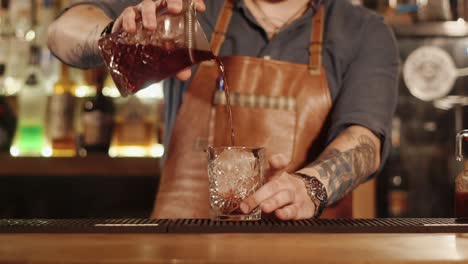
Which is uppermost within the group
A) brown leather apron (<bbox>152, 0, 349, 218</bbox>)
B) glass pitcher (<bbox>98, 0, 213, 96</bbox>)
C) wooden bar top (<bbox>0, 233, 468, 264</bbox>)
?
glass pitcher (<bbox>98, 0, 213, 96</bbox>)

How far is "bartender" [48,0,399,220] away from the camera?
161 cm

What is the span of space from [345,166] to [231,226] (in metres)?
0.56

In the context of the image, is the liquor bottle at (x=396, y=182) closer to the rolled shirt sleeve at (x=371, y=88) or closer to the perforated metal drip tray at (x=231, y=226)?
the rolled shirt sleeve at (x=371, y=88)

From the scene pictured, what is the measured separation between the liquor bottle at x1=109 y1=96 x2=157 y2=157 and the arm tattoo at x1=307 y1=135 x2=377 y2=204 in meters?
1.21

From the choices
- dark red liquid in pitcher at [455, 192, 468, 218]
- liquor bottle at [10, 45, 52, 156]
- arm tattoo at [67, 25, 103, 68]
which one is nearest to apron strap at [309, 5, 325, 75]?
arm tattoo at [67, 25, 103, 68]

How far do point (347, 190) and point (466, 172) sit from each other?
398 mm

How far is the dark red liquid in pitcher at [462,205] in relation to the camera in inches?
44.3

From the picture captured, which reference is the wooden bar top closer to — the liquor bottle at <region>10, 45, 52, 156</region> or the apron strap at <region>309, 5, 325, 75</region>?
the apron strap at <region>309, 5, 325, 75</region>

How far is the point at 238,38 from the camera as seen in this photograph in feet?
5.85

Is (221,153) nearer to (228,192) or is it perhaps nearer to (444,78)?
(228,192)

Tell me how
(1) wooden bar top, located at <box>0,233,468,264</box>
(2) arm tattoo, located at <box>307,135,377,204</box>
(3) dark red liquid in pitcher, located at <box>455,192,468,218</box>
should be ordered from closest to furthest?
(1) wooden bar top, located at <box>0,233,468,264</box>
(3) dark red liquid in pitcher, located at <box>455,192,468,218</box>
(2) arm tattoo, located at <box>307,135,377,204</box>

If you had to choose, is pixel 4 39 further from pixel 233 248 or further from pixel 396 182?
pixel 233 248

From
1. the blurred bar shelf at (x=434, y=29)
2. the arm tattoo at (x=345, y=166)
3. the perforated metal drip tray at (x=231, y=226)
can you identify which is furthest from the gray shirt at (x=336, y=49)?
the blurred bar shelf at (x=434, y=29)

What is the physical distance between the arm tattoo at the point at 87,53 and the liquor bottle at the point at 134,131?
98cm
